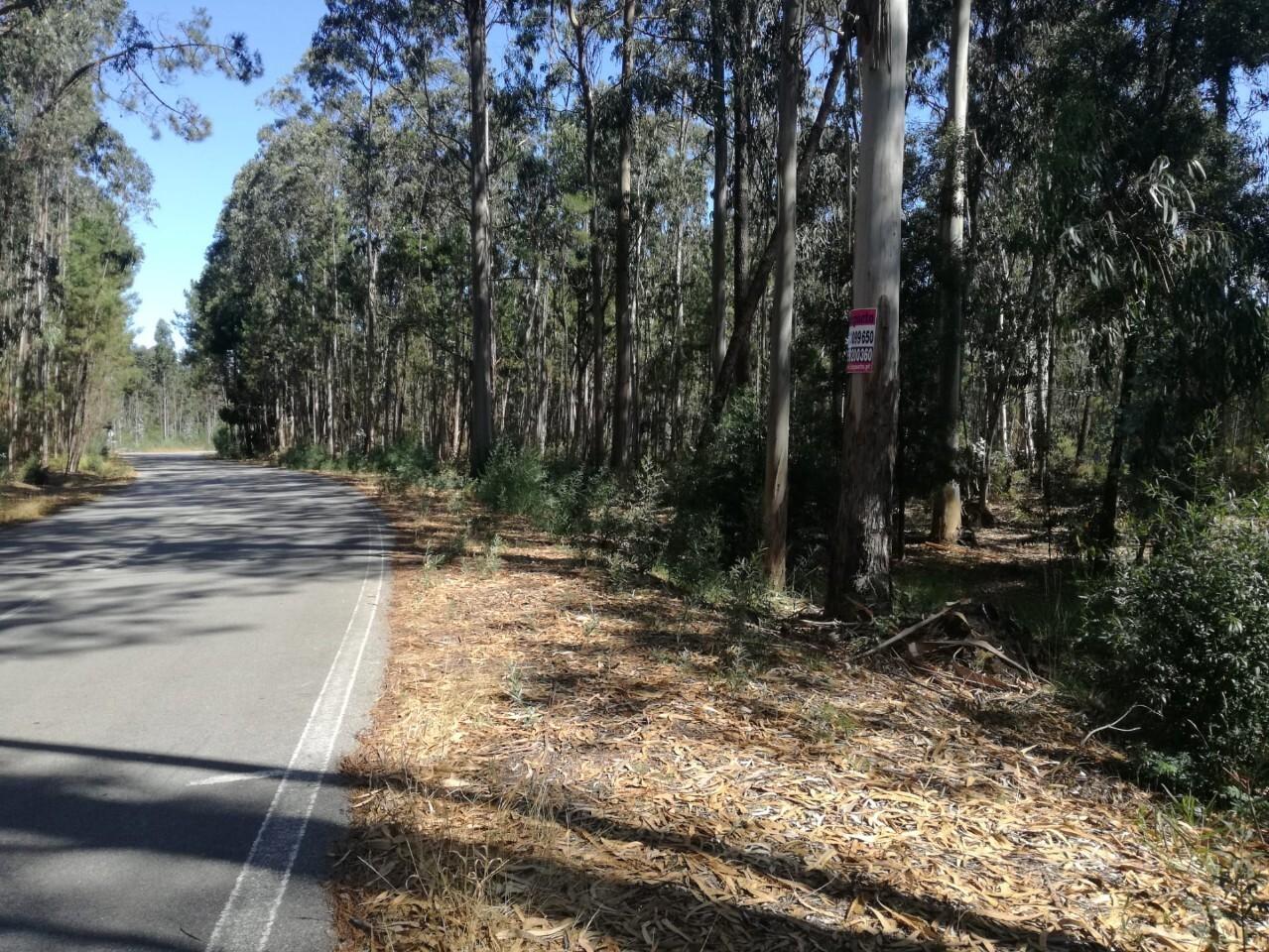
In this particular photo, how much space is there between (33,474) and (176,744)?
89.4 feet

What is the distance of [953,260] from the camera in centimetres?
1448

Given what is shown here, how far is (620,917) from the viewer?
321cm

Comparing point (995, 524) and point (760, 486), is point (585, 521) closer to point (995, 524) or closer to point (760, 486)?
point (760, 486)

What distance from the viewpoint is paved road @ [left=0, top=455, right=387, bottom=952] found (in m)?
3.37

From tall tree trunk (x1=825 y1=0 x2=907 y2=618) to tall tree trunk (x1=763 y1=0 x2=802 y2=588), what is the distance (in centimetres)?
377

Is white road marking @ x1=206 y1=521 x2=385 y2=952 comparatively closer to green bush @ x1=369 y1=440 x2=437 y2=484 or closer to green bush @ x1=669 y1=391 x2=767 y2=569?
green bush @ x1=669 y1=391 x2=767 y2=569

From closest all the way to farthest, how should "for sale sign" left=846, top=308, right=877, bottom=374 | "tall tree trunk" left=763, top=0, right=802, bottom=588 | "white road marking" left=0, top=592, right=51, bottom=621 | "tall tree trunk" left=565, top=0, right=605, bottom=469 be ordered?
1. "for sale sign" left=846, top=308, right=877, bottom=374
2. "white road marking" left=0, top=592, right=51, bottom=621
3. "tall tree trunk" left=763, top=0, right=802, bottom=588
4. "tall tree trunk" left=565, top=0, right=605, bottom=469

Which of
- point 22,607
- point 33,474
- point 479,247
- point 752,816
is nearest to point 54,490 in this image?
point 33,474

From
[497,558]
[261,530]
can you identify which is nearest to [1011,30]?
[497,558]

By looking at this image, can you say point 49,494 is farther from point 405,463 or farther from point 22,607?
point 22,607

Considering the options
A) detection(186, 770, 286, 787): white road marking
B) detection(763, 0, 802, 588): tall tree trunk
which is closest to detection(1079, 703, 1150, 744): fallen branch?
detection(186, 770, 286, 787): white road marking

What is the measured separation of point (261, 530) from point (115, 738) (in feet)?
35.9

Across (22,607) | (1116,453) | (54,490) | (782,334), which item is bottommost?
(54,490)

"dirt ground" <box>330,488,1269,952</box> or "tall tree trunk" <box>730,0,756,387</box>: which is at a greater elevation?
"tall tree trunk" <box>730,0,756,387</box>
